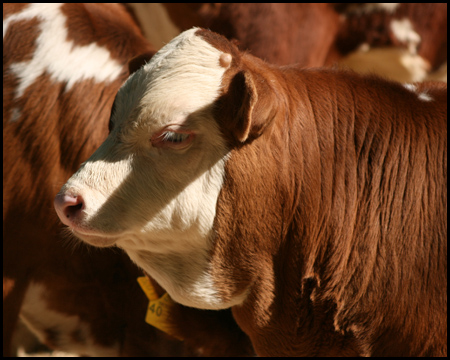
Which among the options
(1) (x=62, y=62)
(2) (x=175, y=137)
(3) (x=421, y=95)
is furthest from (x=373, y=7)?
(2) (x=175, y=137)

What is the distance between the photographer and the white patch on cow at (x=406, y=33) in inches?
183

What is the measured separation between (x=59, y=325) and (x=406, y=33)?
133 inches

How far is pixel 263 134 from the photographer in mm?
2098

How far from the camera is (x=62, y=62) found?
9.75 feet

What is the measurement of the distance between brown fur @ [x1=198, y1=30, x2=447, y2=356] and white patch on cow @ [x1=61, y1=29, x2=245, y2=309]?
10 cm

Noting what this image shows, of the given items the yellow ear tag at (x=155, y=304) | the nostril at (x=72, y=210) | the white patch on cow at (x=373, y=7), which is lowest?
the yellow ear tag at (x=155, y=304)

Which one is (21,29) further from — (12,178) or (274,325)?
(274,325)

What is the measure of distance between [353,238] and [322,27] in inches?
104

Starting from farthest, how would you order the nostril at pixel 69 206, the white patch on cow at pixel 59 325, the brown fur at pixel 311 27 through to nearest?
1. the brown fur at pixel 311 27
2. the white patch on cow at pixel 59 325
3. the nostril at pixel 69 206

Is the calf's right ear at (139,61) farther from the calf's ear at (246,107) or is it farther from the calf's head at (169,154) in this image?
the calf's ear at (246,107)

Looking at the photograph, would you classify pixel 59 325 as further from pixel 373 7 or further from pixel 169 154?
pixel 373 7

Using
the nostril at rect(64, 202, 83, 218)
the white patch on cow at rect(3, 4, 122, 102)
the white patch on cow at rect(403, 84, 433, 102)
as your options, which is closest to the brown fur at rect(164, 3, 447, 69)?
the white patch on cow at rect(3, 4, 122, 102)

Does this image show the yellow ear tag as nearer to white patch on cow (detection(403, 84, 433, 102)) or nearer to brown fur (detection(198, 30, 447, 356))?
brown fur (detection(198, 30, 447, 356))

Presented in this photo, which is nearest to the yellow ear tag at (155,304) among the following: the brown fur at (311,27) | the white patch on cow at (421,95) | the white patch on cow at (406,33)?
the white patch on cow at (421,95)
